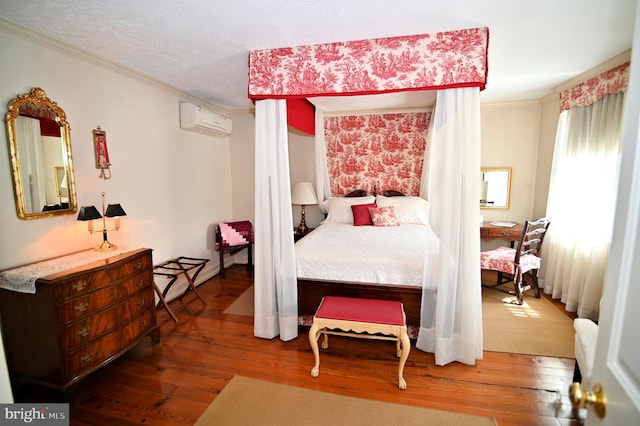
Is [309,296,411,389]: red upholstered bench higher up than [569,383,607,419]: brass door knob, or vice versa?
[569,383,607,419]: brass door knob

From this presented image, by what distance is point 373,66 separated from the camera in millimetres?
2248

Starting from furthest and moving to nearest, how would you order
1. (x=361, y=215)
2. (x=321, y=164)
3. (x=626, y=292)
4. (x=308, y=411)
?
(x=321, y=164) < (x=361, y=215) < (x=308, y=411) < (x=626, y=292)

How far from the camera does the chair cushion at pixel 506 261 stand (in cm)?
327

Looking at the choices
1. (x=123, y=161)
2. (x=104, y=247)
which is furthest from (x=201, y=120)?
(x=104, y=247)

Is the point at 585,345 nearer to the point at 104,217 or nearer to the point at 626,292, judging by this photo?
the point at 626,292

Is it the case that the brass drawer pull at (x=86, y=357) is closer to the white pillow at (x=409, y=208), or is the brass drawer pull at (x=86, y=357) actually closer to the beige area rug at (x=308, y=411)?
the beige area rug at (x=308, y=411)

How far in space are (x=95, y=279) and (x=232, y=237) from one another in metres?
2.20

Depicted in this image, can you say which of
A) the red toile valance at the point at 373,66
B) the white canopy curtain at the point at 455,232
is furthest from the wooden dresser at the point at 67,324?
the white canopy curtain at the point at 455,232

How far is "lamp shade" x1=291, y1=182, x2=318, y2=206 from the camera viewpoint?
428cm

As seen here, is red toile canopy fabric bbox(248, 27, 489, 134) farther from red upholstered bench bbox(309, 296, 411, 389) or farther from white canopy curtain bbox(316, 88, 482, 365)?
red upholstered bench bbox(309, 296, 411, 389)

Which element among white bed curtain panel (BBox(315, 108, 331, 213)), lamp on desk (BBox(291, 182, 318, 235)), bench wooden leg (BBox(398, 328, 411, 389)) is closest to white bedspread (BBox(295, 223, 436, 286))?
bench wooden leg (BBox(398, 328, 411, 389))

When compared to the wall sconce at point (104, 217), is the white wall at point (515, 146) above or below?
above

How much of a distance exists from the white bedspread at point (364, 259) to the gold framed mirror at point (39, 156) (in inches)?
76.8

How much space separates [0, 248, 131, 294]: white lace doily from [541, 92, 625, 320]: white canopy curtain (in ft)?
13.8
